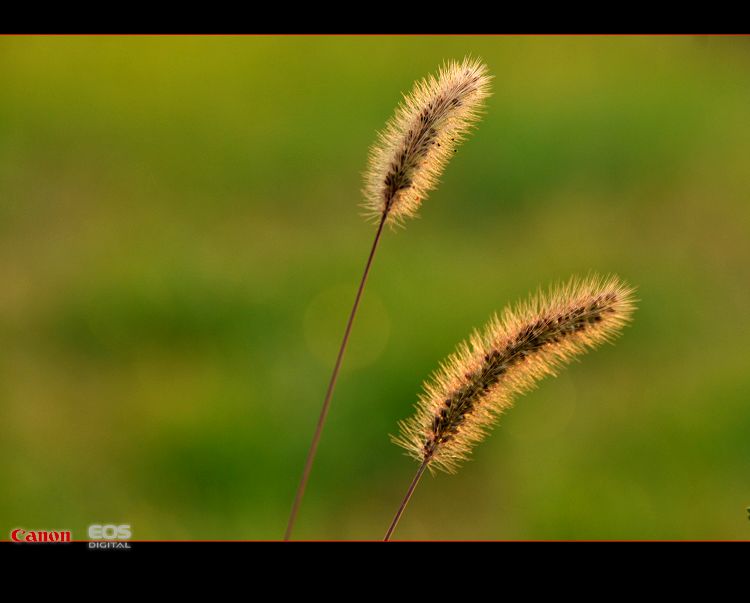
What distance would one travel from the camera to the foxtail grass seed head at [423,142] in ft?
5.25

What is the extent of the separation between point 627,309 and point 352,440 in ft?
9.26

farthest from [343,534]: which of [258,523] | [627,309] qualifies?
[627,309]

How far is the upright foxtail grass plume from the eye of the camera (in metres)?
1.60

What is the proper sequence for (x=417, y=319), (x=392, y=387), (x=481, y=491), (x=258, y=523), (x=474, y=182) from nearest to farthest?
(x=258, y=523) < (x=481, y=491) < (x=392, y=387) < (x=417, y=319) < (x=474, y=182)

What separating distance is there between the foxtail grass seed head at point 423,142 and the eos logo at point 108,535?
3.59ft

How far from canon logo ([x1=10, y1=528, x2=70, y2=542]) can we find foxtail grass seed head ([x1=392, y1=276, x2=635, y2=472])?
1.07 metres

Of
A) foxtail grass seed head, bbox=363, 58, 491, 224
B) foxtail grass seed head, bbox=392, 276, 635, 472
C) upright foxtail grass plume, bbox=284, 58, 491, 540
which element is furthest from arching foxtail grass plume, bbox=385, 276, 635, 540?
foxtail grass seed head, bbox=363, 58, 491, 224

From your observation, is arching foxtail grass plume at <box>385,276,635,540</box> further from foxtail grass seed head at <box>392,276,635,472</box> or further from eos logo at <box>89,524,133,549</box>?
eos logo at <box>89,524,133,549</box>

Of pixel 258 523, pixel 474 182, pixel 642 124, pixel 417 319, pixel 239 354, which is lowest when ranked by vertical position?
pixel 258 523

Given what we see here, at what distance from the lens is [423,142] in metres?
1.63

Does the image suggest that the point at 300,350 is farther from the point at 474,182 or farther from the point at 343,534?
the point at 474,182

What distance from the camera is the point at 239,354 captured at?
4.46 meters

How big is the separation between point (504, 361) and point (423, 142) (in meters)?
0.57

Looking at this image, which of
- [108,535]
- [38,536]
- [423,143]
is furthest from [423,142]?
[38,536]
